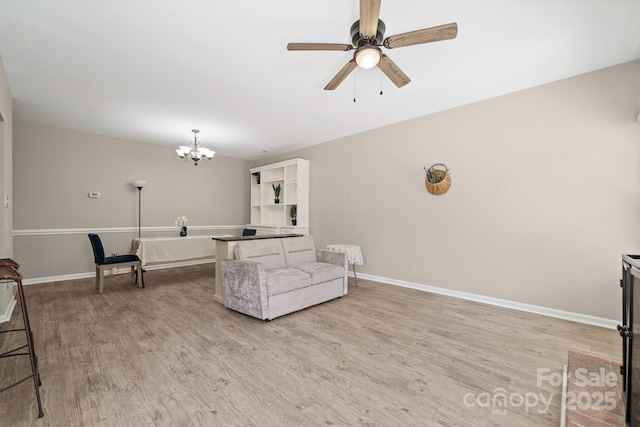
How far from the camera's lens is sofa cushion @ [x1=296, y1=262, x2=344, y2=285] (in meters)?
3.44

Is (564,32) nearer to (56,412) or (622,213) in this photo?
(622,213)

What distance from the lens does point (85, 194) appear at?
505cm

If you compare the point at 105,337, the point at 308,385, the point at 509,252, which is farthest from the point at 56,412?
the point at 509,252

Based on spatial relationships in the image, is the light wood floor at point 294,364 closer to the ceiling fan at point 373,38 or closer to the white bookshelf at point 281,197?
the ceiling fan at point 373,38

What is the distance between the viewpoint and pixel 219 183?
6.87 metres

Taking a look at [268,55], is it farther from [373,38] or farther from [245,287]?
[245,287]

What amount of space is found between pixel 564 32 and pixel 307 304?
365 centimetres

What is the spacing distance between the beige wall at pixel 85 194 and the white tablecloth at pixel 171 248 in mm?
1126

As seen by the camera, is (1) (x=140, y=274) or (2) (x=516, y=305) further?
(1) (x=140, y=274)

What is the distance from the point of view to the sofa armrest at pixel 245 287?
294cm

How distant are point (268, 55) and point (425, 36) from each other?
149 centimetres

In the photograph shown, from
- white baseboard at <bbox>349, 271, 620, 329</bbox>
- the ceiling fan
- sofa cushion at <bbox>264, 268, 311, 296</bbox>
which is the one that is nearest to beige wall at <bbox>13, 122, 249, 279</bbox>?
sofa cushion at <bbox>264, 268, 311, 296</bbox>

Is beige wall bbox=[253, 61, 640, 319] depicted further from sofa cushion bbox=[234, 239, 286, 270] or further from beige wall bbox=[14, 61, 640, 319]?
sofa cushion bbox=[234, 239, 286, 270]

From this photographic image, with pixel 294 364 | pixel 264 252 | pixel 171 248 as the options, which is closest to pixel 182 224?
pixel 171 248
